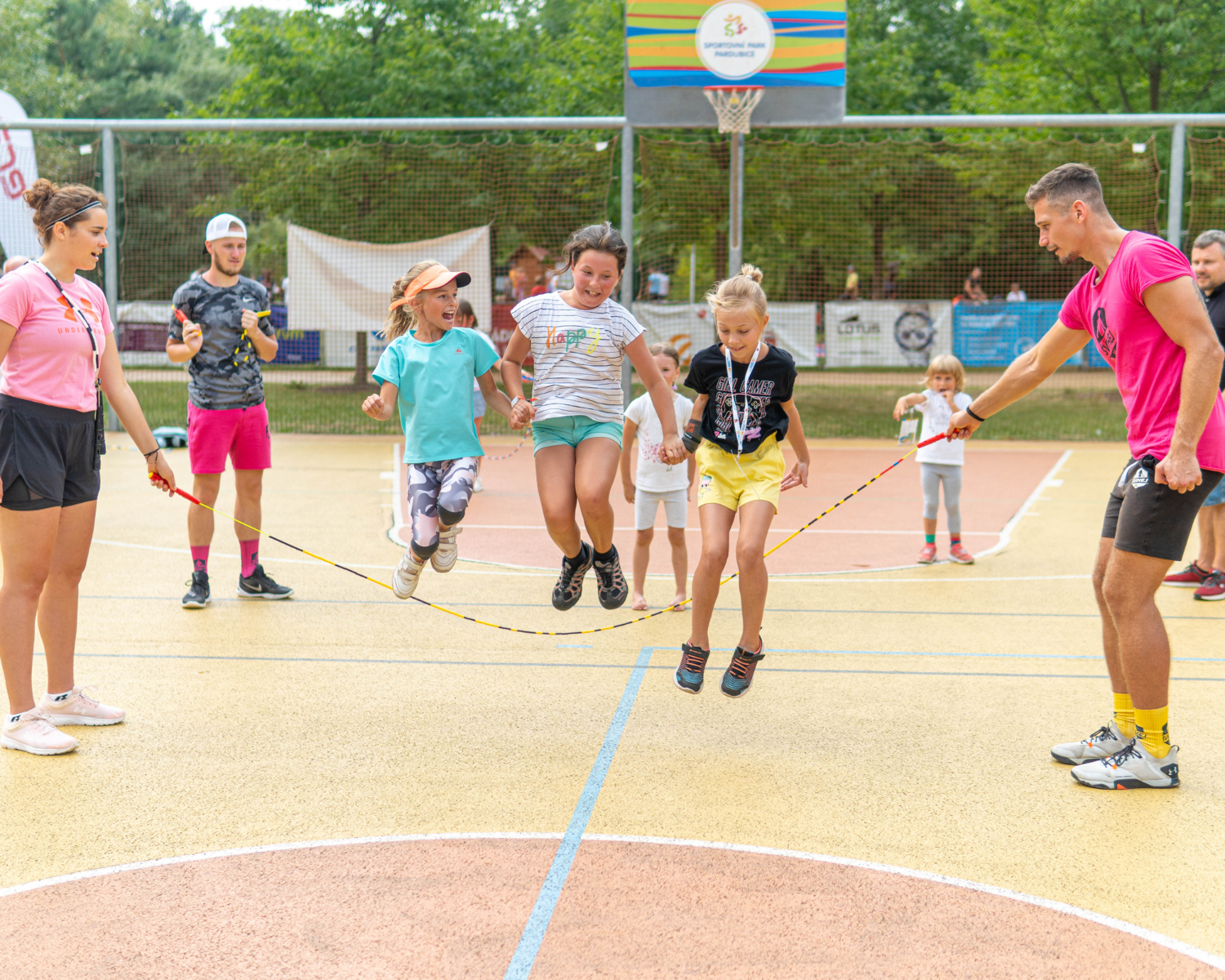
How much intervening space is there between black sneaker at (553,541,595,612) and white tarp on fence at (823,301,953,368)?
13650mm

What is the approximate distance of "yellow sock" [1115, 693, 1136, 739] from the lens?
4.70 m

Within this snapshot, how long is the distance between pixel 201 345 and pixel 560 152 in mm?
11298

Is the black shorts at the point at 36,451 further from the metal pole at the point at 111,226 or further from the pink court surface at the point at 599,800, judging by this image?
the metal pole at the point at 111,226

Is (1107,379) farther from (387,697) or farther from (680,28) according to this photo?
(387,697)

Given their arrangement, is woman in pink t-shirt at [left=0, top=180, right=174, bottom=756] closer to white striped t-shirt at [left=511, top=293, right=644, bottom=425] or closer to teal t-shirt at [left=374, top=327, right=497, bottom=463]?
teal t-shirt at [left=374, top=327, right=497, bottom=463]

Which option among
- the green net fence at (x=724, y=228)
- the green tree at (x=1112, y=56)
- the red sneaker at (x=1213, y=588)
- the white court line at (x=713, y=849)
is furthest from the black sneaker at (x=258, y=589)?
the green tree at (x=1112, y=56)

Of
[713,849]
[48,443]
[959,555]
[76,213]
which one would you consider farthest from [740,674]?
[959,555]

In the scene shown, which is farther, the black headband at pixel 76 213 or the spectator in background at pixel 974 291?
the spectator in background at pixel 974 291

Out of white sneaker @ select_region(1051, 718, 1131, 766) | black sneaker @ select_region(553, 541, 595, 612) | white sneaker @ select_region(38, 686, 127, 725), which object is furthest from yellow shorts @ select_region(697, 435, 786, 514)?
white sneaker @ select_region(38, 686, 127, 725)

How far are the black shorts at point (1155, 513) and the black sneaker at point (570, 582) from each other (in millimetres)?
2322

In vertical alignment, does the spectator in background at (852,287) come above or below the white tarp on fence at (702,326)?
above

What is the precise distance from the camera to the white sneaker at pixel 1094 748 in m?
4.67

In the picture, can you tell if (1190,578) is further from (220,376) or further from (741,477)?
(220,376)

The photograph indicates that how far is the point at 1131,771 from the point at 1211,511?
3.83 meters
